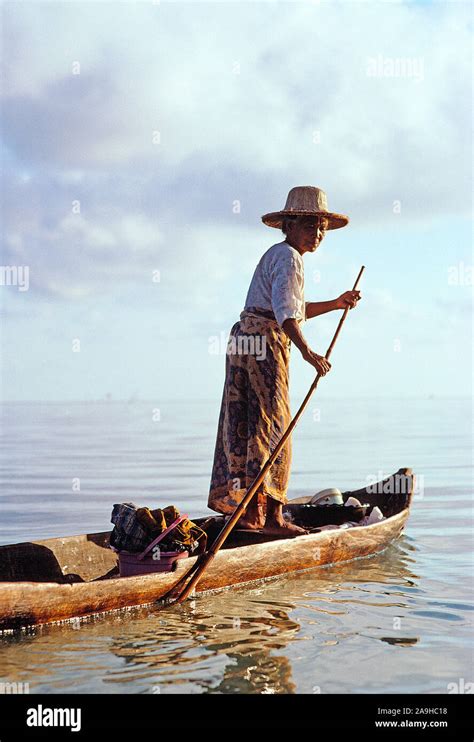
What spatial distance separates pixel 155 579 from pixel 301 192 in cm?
274

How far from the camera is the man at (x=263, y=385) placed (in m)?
6.48

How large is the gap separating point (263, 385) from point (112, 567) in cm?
160

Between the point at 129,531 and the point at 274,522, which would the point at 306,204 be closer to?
the point at 274,522

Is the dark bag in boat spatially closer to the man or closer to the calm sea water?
the calm sea water

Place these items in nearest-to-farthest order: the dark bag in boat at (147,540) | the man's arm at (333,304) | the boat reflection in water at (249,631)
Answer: the boat reflection in water at (249,631) < the dark bag in boat at (147,540) < the man's arm at (333,304)

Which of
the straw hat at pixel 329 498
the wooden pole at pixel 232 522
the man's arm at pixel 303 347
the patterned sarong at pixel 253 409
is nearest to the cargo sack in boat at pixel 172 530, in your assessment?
the wooden pole at pixel 232 522

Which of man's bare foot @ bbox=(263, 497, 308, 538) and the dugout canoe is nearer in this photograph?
the dugout canoe

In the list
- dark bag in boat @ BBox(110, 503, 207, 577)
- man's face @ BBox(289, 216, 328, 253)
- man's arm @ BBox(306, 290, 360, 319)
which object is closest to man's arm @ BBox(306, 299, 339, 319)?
man's arm @ BBox(306, 290, 360, 319)

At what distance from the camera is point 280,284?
629 centimetres

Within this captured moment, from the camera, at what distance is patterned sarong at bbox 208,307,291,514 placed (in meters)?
6.49

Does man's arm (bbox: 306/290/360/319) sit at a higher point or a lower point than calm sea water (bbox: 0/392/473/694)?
higher

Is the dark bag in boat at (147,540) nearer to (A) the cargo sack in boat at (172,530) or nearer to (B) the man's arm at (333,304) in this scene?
(A) the cargo sack in boat at (172,530)

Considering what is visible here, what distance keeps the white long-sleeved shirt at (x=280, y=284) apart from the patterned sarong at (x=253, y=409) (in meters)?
0.12
